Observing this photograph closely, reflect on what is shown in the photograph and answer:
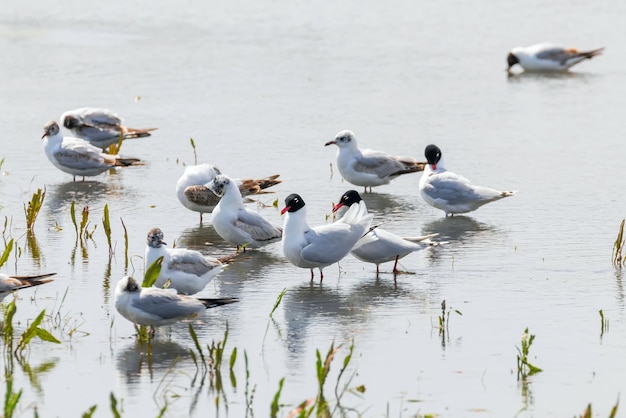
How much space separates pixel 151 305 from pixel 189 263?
46.9 inches

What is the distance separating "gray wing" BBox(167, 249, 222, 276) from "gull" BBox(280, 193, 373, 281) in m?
0.85

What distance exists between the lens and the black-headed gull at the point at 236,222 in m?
11.3

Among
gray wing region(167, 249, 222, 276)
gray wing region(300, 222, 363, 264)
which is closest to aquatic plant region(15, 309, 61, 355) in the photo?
gray wing region(167, 249, 222, 276)

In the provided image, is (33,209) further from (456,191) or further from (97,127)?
(97,127)

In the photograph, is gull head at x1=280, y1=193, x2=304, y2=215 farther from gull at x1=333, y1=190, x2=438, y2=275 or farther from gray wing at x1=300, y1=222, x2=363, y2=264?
gull at x1=333, y1=190, x2=438, y2=275

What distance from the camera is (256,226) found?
1137cm

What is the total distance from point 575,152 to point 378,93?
14.6 feet

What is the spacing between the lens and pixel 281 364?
802cm

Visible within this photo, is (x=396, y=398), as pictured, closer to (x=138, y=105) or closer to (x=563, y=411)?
(x=563, y=411)

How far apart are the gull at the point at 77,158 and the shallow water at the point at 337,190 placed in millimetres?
243

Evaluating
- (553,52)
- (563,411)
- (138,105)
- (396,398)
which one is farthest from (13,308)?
(553,52)

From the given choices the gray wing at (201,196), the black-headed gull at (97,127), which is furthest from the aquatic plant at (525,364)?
the black-headed gull at (97,127)

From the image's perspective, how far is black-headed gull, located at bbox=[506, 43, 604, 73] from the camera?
21594mm

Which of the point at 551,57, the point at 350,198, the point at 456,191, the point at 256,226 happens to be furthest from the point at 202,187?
the point at 551,57
